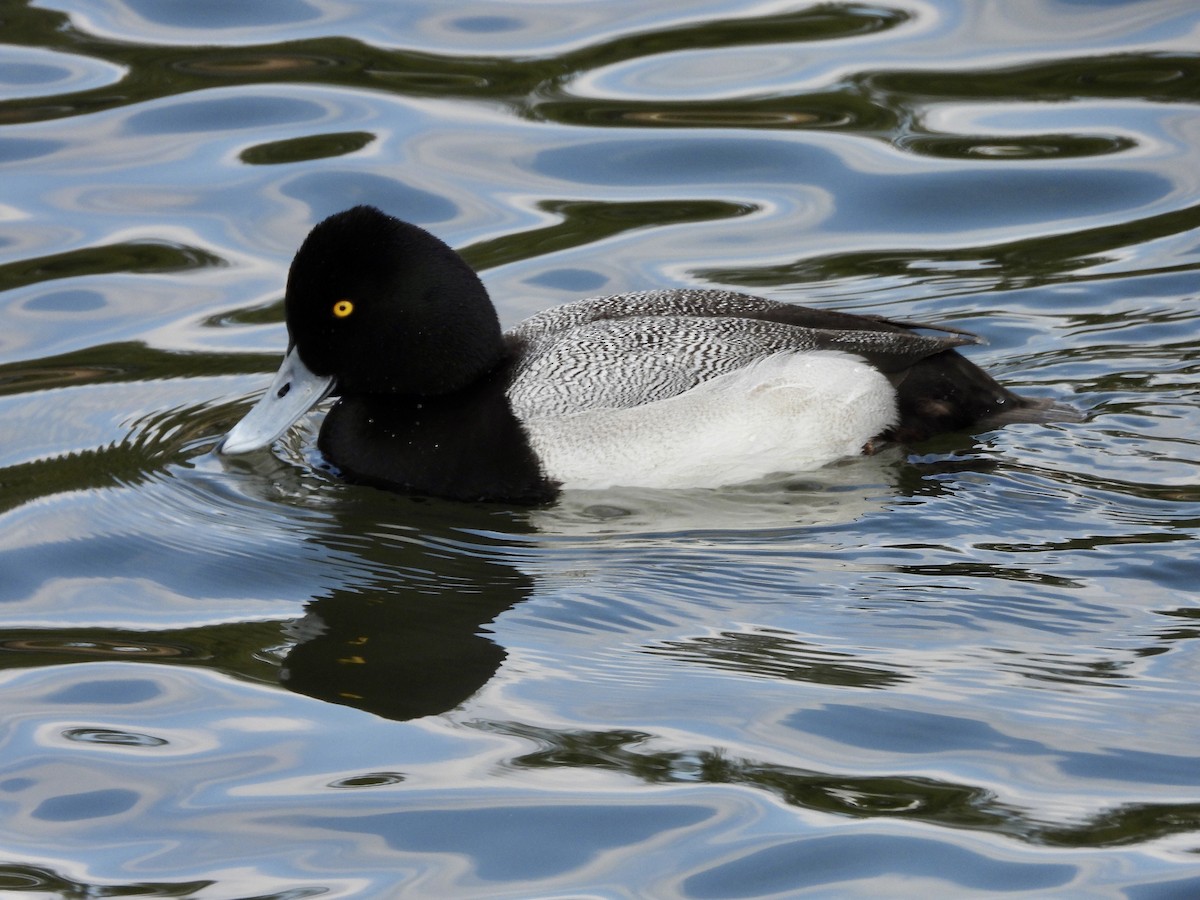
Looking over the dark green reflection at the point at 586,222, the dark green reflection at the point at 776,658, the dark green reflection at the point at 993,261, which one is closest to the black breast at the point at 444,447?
the dark green reflection at the point at 776,658

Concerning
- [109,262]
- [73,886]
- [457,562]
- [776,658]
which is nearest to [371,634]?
[457,562]

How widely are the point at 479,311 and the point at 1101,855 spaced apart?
3.41 meters

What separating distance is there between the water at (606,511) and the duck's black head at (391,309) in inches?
21.1

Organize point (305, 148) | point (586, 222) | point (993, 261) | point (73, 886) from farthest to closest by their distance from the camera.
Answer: point (305, 148) < point (586, 222) < point (993, 261) < point (73, 886)

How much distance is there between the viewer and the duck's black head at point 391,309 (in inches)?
261

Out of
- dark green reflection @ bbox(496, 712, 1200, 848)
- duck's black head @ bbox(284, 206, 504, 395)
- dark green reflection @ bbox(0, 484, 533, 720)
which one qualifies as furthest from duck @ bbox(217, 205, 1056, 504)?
dark green reflection @ bbox(496, 712, 1200, 848)

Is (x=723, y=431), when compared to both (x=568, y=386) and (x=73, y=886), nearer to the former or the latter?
(x=568, y=386)

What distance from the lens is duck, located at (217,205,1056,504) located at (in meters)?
6.50

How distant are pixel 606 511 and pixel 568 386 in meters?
0.51

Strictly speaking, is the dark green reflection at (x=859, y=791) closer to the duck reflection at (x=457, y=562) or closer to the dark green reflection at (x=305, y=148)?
the duck reflection at (x=457, y=562)

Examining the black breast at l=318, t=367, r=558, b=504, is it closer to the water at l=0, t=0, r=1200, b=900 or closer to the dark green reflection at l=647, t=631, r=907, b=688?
the water at l=0, t=0, r=1200, b=900

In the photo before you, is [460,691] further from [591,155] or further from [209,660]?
[591,155]

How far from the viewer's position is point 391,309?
264 inches

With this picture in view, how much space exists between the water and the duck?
0.15 m
